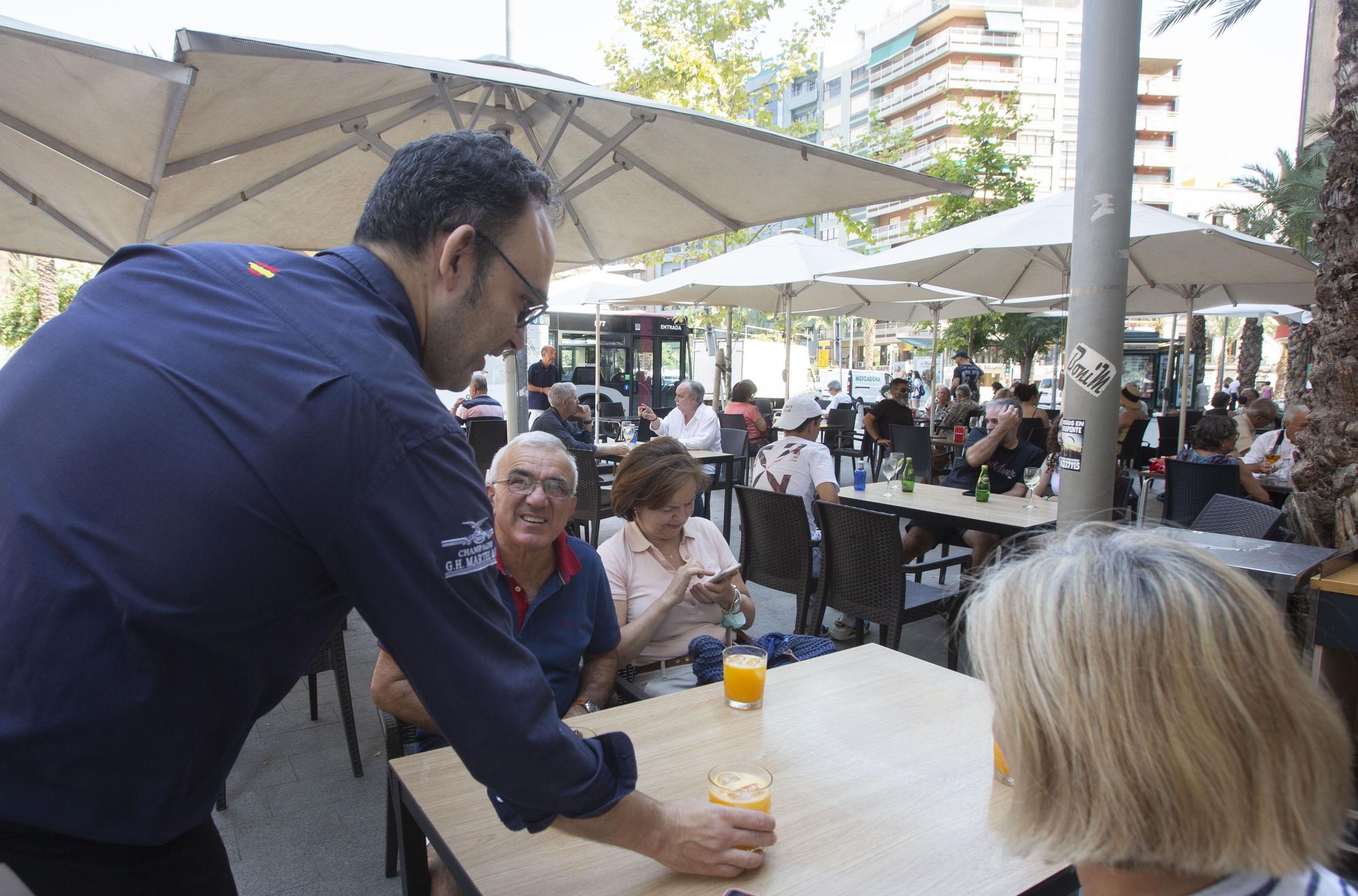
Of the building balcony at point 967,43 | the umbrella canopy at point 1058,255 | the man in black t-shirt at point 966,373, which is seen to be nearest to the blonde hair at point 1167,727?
the umbrella canopy at point 1058,255

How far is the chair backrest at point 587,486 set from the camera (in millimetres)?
6445

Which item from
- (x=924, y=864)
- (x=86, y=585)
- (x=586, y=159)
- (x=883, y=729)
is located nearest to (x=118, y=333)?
(x=86, y=585)

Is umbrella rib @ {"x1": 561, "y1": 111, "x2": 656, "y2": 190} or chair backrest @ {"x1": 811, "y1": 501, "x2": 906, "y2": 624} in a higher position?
umbrella rib @ {"x1": 561, "y1": 111, "x2": 656, "y2": 190}

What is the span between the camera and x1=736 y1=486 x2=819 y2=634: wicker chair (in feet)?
14.6

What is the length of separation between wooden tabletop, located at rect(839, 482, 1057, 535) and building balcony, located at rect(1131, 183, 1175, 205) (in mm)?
59793

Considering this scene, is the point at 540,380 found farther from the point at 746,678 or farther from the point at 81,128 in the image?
the point at 746,678

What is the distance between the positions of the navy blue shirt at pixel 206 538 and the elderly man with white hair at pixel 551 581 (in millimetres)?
1349

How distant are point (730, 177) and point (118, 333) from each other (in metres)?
4.23

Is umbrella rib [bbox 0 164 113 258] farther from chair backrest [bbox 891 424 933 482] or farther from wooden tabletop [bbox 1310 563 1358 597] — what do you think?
chair backrest [bbox 891 424 933 482]

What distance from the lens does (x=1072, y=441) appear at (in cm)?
316

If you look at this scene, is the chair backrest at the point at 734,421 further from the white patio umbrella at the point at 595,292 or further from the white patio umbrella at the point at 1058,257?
the white patio umbrella at the point at 1058,257

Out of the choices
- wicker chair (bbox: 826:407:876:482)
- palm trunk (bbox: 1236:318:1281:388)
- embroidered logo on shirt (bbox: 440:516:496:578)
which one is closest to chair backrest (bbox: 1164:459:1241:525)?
wicker chair (bbox: 826:407:876:482)

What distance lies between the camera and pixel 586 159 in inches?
172

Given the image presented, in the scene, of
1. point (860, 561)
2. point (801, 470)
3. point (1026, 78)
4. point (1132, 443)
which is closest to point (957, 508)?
point (801, 470)
